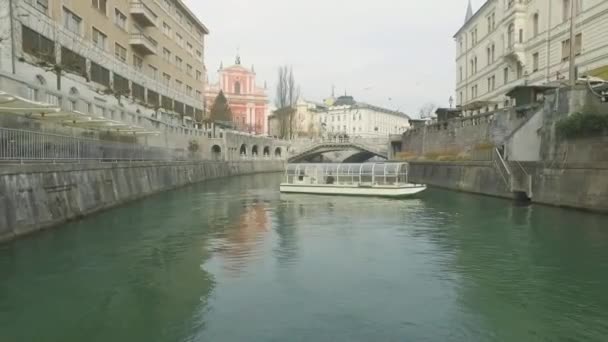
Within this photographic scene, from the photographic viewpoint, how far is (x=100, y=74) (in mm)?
42000

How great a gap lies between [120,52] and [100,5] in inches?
211

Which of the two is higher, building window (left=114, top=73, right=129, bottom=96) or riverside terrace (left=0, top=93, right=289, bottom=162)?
building window (left=114, top=73, right=129, bottom=96)

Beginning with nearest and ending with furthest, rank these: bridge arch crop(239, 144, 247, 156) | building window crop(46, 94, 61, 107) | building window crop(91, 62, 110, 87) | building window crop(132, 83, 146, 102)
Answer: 1. building window crop(46, 94, 61, 107)
2. building window crop(91, 62, 110, 87)
3. building window crop(132, 83, 146, 102)
4. bridge arch crop(239, 144, 247, 156)

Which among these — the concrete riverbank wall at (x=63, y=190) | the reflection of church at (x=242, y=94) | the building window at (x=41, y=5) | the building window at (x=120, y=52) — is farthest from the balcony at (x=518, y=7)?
the reflection of church at (x=242, y=94)

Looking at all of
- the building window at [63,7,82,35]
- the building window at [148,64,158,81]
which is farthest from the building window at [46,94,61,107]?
the building window at [148,64,158,81]

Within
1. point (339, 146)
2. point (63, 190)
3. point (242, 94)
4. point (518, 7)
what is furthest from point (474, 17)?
point (242, 94)

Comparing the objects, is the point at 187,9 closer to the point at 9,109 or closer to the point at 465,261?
the point at 9,109

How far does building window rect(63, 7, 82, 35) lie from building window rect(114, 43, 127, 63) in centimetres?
718

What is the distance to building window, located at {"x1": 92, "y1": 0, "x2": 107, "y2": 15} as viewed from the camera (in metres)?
41.4

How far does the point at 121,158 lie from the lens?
1214 inches

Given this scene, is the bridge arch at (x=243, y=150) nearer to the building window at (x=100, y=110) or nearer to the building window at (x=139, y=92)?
the building window at (x=139, y=92)

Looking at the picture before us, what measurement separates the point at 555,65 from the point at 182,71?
4706cm

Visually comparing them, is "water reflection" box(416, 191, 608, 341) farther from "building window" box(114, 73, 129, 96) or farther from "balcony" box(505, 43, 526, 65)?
"building window" box(114, 73, 129, 96)

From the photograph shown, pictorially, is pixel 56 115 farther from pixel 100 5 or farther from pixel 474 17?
pixel 474 17
